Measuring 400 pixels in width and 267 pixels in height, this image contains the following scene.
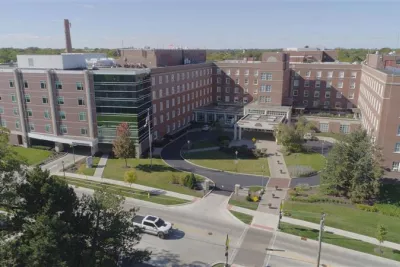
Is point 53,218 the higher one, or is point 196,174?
point 53,218

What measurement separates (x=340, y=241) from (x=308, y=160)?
24.0 metres

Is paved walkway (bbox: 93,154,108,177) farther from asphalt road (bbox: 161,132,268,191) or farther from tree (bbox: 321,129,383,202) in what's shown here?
tree (bbox: 321,129,383,202)

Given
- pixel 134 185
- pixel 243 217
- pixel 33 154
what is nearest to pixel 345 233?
pixel 243 217

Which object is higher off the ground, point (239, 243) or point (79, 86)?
point (79, 86)

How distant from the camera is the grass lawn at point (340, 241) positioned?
28822 mm

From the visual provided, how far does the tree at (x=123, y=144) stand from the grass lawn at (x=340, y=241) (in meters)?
25.8

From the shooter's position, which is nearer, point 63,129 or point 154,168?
point 154,168

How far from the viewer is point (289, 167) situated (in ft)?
164

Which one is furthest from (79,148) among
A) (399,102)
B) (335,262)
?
(399,102)

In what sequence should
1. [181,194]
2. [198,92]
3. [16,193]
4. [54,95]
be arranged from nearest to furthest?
[16,193]
[181,194]
[54,95]
[198,92]

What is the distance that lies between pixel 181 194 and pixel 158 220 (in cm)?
913

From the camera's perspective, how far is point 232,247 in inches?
1185

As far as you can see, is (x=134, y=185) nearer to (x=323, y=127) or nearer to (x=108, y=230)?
(x=108, y=230)

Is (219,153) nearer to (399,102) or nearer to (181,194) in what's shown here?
Result: (181,194)
